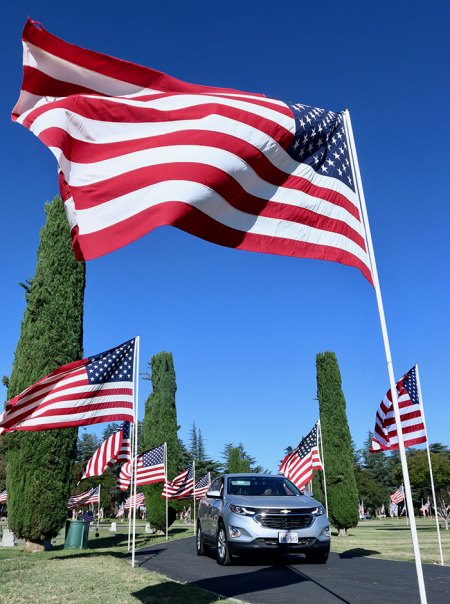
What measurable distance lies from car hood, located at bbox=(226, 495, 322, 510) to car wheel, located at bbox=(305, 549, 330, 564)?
83 cm

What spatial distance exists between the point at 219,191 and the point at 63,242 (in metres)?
15.4

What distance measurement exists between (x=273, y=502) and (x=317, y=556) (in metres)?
1.36

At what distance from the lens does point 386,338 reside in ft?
15.4

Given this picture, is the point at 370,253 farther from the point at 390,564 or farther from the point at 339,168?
the point at 390,564

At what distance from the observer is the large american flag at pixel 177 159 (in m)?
4.62

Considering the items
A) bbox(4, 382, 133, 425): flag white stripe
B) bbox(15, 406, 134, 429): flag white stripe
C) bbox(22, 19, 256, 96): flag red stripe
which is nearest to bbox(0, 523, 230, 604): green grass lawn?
bbox(15, 406, 134, 429): flag white stripe

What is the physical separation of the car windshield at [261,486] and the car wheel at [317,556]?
4.15 feet

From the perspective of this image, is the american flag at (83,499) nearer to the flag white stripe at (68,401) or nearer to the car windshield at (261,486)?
the car windshield at (261,486)

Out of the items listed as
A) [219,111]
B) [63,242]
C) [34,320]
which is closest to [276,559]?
[219,111]

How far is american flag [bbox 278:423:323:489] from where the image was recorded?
59.4 feet

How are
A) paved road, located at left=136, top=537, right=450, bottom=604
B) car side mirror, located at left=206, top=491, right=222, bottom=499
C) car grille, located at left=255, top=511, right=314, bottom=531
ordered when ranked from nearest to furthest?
paved road, located at left=136, top=537, right=450, bottom=604 < car grille, located at left=255, top=511, right=314, bottom=531 < car side mirror, located at left=206, top=491, right=222, bottom=499

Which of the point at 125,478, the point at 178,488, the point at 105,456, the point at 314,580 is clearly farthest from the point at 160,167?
the point at 178,488

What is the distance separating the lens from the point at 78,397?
11.2m

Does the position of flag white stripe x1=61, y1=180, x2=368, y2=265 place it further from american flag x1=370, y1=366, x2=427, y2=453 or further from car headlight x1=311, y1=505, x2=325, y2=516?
american flag x1=370, y1=366, x2=427, y2=453
